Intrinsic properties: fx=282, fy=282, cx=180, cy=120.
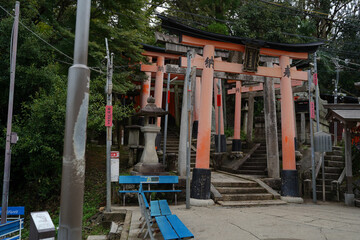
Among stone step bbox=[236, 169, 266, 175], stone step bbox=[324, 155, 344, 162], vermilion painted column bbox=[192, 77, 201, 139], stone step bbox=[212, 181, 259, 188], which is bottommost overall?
stone step bbox=[212, 181, 259, 188]

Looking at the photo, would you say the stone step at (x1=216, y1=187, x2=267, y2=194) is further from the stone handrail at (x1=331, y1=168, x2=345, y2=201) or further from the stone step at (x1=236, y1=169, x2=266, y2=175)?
the stone step at (x1=236, y1=169, x2=266, y2=175)

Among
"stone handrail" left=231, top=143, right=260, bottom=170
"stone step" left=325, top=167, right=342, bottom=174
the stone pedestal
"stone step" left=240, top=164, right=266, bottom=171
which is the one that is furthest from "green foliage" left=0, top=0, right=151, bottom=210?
"stone step" left=325, top=167, right=342, bottom=174

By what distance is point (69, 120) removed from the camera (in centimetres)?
327

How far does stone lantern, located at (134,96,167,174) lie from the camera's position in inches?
397

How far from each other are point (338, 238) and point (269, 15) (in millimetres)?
17186

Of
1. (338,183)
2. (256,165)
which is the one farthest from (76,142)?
(256,165)

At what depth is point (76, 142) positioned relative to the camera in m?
3.25

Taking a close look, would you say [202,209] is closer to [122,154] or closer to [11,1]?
[122,154]

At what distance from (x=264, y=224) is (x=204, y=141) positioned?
379 centimetres

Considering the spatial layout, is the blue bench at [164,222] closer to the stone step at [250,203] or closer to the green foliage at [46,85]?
the stone step at [250,203]

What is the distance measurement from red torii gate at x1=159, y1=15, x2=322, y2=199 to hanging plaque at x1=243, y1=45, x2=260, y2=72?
7 cm

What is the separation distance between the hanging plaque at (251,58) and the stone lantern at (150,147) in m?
3.58

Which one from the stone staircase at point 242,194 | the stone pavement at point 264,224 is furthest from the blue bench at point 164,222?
the stone staircase at point 242,194

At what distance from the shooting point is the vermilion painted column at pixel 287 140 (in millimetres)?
10469
